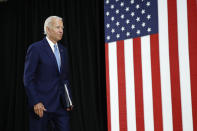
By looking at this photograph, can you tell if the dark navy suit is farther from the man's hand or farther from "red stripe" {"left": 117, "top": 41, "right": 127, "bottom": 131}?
"red stripe" {"left": 117, "top": 41, "right": 127, "bottom": 131}

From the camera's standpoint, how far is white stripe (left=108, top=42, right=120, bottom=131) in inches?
144

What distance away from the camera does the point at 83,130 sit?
4184 millimetres

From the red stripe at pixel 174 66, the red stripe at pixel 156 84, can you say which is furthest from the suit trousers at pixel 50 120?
the red stripe at pixel 174 66

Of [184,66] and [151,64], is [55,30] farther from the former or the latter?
[184,66]

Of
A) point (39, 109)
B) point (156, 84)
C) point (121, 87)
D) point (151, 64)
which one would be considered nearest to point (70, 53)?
point (121, 87)

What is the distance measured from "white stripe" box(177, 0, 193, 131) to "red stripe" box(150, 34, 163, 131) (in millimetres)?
251

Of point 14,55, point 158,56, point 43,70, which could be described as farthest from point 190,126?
point 14,55

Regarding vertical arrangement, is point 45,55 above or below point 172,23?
below

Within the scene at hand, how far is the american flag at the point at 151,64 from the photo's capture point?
313 centimetres

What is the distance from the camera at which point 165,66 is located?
130 inches

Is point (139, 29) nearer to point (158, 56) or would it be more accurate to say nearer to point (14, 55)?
point (158, 56)

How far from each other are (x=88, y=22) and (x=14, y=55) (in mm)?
1291

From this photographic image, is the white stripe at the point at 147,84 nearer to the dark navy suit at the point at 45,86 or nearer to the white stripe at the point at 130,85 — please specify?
the white stripe at the point at 130,85

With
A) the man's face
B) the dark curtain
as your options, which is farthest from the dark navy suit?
the dark curtain
